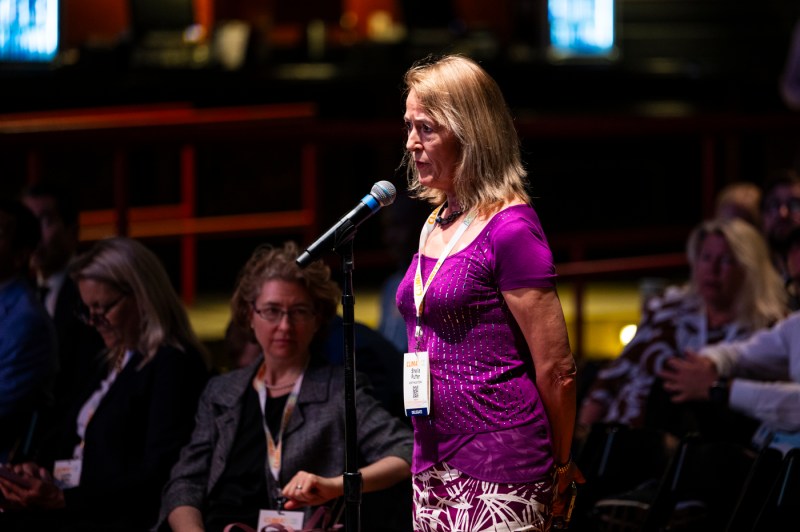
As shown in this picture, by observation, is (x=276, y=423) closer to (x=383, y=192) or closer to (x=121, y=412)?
(x=121, y=412)

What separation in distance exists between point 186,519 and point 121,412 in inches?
16.6

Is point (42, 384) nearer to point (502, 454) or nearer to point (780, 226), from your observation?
point (502, 454)

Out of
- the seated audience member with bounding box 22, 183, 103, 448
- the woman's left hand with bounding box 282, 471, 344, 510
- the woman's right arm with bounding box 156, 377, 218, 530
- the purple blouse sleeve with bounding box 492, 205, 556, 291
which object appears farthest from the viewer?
the seated audience member with bounding box 22, 183, 103, 448

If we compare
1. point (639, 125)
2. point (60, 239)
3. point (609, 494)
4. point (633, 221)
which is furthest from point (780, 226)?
point (633, 221)

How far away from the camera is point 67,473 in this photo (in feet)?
11.5

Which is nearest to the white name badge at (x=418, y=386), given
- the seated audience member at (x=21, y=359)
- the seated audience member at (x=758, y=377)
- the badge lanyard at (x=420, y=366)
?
the badge lanyard at (x=420, y=366)

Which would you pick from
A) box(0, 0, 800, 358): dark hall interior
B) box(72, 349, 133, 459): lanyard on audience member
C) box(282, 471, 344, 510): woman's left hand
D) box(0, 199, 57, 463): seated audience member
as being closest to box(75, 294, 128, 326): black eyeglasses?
box(72, 349, 133, 459): lanyard on audience member

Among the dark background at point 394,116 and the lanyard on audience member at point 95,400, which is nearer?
the lanyard on audience member at point 95,400

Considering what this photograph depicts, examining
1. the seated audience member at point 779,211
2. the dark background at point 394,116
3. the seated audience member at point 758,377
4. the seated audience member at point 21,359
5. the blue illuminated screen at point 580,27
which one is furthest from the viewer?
the blue illuminated screen at point 580,27

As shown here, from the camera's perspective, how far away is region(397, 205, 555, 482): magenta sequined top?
7.54ft

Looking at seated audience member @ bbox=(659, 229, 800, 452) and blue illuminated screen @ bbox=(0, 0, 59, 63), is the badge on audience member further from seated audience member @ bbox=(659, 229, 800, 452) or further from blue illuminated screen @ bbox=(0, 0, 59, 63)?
blue illuminated screen @ bbox=(0, 0, 59, 63)

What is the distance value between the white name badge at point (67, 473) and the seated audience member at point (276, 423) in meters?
0.37

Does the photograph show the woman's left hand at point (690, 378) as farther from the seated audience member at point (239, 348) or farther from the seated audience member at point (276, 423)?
the seated audience member at point (239, 348)

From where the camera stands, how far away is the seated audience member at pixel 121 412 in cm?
336
